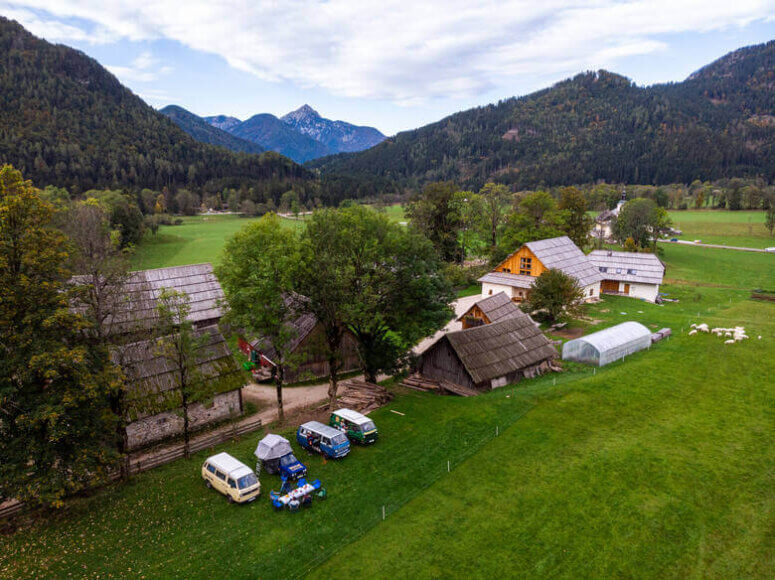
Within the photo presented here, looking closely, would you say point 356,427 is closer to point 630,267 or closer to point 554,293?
point 554,293

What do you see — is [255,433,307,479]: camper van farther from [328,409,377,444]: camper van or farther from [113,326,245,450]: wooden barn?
[113,326,245,450]: wooden barn

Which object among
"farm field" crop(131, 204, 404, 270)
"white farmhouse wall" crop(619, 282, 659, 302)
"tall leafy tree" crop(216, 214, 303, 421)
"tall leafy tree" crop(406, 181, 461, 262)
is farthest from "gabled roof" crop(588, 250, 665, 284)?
"tall leafy tree" crop(216, 214, 303, 421)

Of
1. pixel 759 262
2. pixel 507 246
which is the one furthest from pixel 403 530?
pixel 759 262

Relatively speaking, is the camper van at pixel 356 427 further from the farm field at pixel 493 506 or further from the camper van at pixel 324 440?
the camper van at pixel 324 440

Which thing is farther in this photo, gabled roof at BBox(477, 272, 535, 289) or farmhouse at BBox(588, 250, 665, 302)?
farmhouse at BBox(588, 250, 665, 302)

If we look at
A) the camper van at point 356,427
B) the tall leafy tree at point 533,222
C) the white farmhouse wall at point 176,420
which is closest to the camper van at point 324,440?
the camper van at point 356,427

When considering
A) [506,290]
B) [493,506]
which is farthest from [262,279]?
[506,290]
